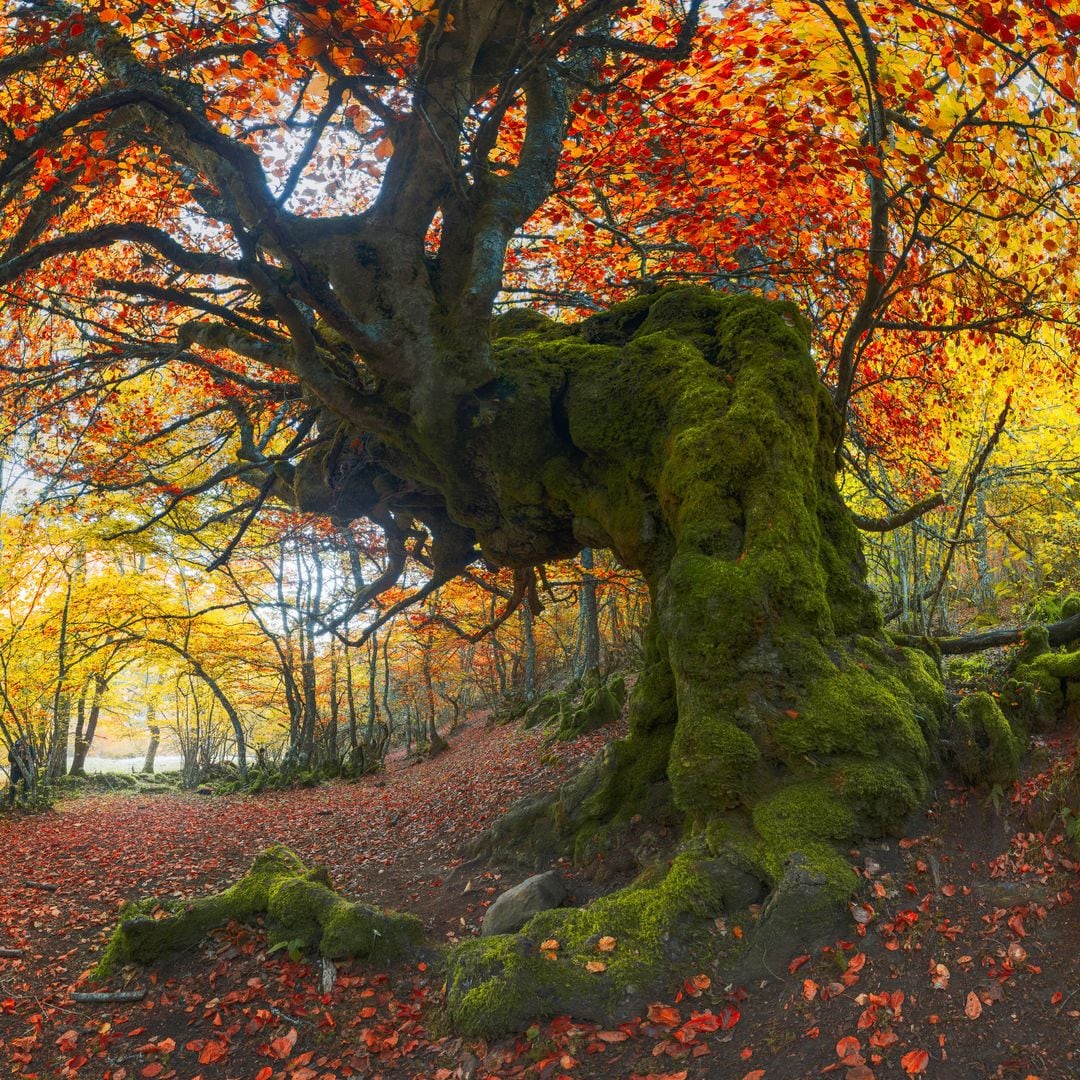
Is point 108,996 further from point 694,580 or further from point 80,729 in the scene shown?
point 80,729

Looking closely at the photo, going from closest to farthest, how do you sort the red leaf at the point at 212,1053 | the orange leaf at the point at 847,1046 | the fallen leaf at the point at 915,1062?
1. the fallen leaf at the point at 915,1062
2. the orange leaf at the point at 847,1046
3. the red leaf at the point at 212,1053

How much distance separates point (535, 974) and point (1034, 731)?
3.55 meters

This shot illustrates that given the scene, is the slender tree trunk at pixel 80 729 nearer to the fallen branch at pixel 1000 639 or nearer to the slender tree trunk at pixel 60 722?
the slender tree trunk at pixel 60 722

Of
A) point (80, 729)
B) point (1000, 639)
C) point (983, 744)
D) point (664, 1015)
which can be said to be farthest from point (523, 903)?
point (80, 729)

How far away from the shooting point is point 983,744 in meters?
4.05

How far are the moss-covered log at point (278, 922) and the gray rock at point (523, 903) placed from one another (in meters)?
0.57

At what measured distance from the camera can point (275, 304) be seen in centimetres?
458

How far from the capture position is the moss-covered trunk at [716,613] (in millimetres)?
3633

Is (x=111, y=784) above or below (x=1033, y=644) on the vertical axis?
below

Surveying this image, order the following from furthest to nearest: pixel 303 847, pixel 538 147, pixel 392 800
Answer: pixel 392 800 < pixel 303 847 < pixel 538 147

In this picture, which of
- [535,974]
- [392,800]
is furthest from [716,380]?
[392,800]

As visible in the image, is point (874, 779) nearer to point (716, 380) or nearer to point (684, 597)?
point (684, 597)

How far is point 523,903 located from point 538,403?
12.8ft

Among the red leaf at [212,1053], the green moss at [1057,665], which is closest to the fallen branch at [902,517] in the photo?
the green moss at [1057,665]
